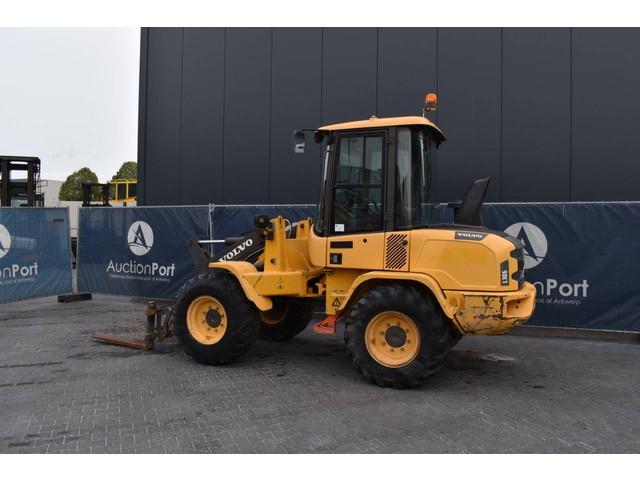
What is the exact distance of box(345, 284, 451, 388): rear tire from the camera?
551cm

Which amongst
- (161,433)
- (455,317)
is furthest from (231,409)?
(455,317)

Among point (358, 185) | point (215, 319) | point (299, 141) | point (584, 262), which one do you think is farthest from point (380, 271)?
point (584, 262)

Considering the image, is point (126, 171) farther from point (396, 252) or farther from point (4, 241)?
point (396, 252)

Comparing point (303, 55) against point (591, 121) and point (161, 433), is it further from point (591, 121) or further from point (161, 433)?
point (161, 433)

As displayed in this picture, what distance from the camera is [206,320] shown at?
261 inches

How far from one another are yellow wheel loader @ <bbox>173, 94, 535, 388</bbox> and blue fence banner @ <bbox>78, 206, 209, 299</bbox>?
4.01 metres

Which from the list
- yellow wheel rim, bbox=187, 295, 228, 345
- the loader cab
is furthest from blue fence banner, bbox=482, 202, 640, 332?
yellow wheel rim, bbox=187, 295, 228, 345

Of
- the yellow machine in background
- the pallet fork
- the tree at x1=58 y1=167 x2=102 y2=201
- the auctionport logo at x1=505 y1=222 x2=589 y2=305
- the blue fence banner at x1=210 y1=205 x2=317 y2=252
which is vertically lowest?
the pallet fork

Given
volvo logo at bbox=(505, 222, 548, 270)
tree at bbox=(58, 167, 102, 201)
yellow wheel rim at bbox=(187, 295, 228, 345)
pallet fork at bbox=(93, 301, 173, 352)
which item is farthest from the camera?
tree at bbox=(58, 167, 102, 201)

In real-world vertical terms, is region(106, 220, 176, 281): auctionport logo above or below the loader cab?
below

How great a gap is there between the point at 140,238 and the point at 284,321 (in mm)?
4757

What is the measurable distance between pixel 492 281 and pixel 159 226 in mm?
7426

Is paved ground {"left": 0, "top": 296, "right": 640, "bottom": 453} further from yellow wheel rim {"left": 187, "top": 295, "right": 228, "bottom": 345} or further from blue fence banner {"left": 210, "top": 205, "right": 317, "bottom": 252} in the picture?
blue fence banner {"left": 210, "top": 205, "right": 317, "bottom": 252}

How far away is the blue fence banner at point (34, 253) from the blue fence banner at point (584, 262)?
370 inches
